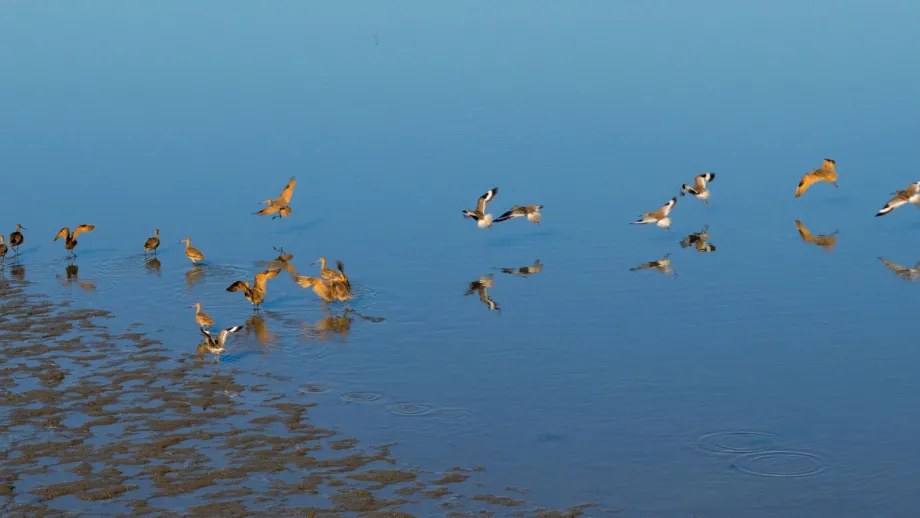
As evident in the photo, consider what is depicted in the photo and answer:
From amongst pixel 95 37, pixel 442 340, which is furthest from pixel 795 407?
pixel 95 37

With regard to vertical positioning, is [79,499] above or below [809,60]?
below

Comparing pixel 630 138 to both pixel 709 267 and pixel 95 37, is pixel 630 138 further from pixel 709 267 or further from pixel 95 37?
pixel 95 37

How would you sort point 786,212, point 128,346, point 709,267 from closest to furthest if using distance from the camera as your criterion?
point 128,346 → point 709,267 → point 786,212

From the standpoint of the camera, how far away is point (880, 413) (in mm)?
15836

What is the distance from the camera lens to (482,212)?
2417cm

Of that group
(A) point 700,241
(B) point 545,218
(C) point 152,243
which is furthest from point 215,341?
(A) point 700,241

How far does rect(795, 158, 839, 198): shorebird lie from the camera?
81.7 feet

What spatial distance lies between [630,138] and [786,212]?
227 inches

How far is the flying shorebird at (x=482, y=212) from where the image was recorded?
24.0m

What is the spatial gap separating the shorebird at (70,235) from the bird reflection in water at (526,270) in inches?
291

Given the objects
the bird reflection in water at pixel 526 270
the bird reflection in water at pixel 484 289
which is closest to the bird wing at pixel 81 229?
the bird reflection in water at pixel 484 289

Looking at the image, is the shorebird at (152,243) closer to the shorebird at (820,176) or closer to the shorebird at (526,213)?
the shorebird at (526,213)

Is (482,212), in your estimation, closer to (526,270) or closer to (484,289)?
(526,270)

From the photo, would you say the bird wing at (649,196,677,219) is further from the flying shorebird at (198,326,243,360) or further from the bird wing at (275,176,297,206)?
the flying shorebird at (198,326,243,360)
